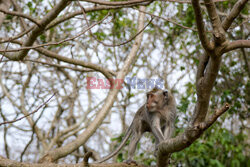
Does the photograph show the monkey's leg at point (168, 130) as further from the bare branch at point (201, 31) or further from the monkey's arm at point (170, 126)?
the bare branch at point (201, 31)

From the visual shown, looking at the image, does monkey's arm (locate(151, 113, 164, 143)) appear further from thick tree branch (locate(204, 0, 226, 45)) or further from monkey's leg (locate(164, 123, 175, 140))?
thick tree branch (locate(204, 0, 226, 45))

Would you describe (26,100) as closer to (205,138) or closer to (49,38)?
(49,38)

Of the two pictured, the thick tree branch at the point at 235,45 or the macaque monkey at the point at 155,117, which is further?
the macaque monkey at the point at 155,117

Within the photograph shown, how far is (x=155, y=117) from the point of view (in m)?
5.50

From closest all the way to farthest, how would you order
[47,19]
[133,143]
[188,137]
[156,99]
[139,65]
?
1. [188,137]
2. [47,19]
3. [133,143]
4. [156,99]
5. [139,65]

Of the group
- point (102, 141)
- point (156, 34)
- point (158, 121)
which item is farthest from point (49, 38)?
point (102, 141)

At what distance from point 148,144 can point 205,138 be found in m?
1.46

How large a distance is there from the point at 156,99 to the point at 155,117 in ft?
1.31

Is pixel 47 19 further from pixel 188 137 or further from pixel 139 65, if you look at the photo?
pixel 139 65

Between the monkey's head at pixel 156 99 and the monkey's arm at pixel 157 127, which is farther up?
the monkey's head at pixel 156 99

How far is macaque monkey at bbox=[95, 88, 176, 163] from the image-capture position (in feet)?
17.9

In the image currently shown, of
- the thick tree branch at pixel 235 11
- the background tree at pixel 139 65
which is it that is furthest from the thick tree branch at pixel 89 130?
the thick tree branch at pixel 235 11

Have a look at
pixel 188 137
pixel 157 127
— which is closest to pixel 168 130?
pixel 157 127

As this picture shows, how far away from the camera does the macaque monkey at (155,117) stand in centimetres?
544
